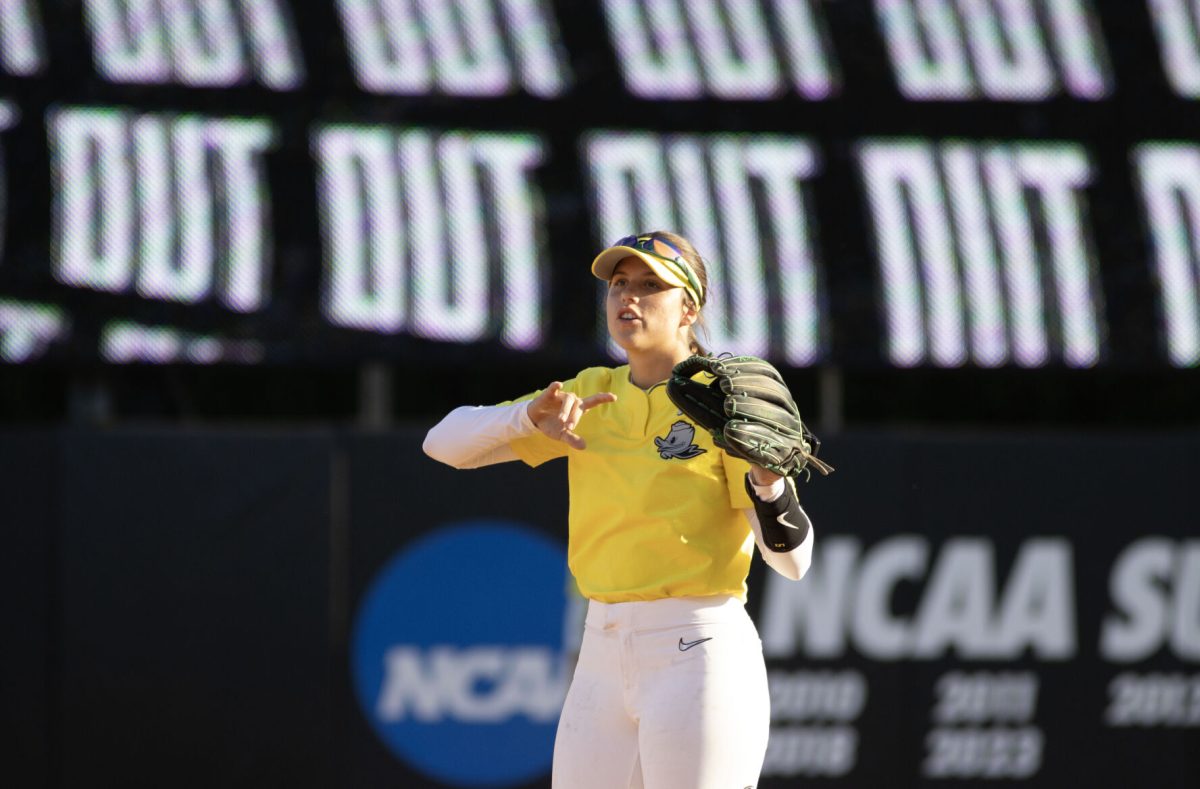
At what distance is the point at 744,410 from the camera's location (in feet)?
11.4

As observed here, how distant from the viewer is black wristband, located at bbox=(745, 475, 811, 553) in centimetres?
349

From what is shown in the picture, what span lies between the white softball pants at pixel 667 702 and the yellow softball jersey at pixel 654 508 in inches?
2.5

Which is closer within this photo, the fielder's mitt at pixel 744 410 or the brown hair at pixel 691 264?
the fielder's mitt at pixel 744 410

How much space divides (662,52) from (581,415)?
406 cm

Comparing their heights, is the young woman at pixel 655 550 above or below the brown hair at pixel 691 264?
below

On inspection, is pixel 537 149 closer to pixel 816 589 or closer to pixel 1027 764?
pixel 816 589

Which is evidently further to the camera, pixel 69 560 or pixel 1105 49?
pixel 1105 49

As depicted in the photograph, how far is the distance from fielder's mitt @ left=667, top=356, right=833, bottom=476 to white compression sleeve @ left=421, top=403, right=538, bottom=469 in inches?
15.2

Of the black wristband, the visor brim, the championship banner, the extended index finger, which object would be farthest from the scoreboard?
the black wristband

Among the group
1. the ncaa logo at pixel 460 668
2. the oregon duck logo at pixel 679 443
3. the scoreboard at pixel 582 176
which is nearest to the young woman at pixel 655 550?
the oregon duck logo at pixel 679 443

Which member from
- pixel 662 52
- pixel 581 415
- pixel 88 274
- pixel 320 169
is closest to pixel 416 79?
pixel 320 169

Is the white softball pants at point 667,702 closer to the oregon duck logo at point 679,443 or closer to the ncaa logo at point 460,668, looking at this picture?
the oregon duck logo at point 679,443

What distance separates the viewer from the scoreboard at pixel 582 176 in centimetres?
696

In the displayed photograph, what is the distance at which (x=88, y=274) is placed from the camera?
22.5ft
